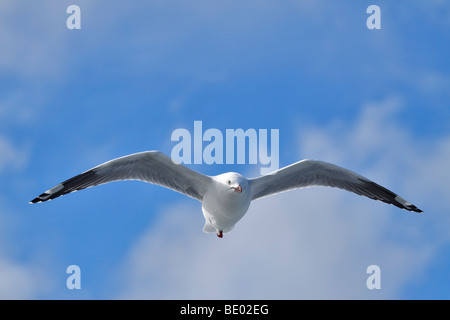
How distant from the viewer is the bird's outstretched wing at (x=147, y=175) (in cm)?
894

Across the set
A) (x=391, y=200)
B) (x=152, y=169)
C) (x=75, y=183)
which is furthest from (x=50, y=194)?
(x=391, y=200)

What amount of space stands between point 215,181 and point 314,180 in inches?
59.0

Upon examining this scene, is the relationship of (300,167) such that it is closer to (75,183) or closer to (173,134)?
(173,134)

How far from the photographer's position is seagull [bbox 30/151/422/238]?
29.0 feet

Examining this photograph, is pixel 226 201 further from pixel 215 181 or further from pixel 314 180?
pixel 314 180

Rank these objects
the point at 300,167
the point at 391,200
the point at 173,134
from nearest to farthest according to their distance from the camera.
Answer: the point at 173,134 < the point at 300,167 < the point at 391,200

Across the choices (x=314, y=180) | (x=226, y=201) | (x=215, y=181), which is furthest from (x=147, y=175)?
(x=314, y=180)

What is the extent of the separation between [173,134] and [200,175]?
697 mm

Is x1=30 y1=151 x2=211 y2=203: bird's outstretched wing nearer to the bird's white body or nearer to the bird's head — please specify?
the bird's white body

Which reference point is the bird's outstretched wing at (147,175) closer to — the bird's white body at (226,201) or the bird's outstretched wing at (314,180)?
the bird's white body at (226,201)

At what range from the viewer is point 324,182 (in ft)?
31.7

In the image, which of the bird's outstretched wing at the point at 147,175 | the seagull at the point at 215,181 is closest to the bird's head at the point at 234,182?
the seagull at the point at 215,181

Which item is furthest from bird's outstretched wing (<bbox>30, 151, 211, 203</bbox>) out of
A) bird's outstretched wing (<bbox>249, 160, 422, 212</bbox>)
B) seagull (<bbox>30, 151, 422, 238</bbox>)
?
bird's outstretched wing (<bbox>249, 160, 422, 212</bbox>)

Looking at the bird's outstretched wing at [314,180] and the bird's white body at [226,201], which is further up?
the bird's outstretched wing at [314,180]
